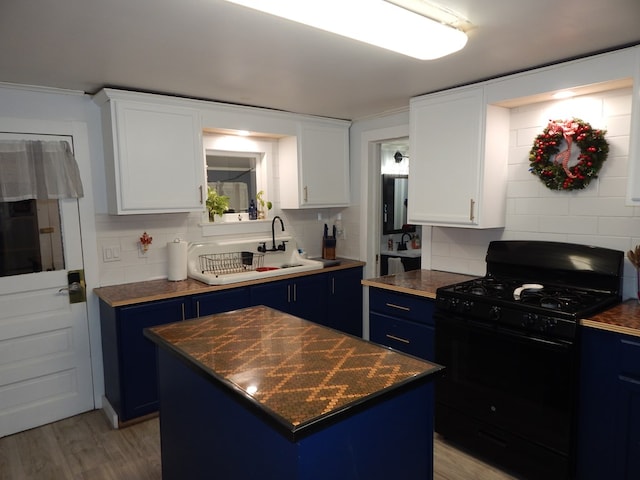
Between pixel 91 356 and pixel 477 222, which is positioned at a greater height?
pixel 477 222

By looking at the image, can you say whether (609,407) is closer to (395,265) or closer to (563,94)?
(563,94)

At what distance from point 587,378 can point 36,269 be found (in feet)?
11.1

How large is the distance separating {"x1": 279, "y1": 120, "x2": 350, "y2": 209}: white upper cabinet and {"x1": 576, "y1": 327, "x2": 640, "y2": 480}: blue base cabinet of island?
2.46 m

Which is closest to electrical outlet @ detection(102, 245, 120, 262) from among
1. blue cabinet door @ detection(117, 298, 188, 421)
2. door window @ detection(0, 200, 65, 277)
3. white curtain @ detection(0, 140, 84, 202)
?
door window @ detection(0, 200, 65, 277)

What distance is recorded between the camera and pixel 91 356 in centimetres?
317

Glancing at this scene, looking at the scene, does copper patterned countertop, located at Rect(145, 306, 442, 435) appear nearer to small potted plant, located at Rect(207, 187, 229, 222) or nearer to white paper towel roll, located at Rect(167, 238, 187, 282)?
white paper towel roll, located at Rect(167, 238, 187, 282)

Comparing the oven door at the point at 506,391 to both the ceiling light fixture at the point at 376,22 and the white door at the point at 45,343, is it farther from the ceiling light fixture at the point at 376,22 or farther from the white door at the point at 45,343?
the white door at the point at 45,343

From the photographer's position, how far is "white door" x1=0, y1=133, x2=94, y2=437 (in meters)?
2.87

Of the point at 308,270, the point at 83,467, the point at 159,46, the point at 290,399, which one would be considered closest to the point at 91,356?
the point at 83,467

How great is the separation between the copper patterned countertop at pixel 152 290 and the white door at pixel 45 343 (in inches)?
10.6

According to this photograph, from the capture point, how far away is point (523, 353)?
2281 millimetres

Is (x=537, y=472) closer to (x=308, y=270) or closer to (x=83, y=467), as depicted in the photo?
(x=308, y=270)

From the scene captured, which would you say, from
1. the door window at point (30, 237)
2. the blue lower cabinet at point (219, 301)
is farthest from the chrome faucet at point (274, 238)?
the door window at point (30, 237)

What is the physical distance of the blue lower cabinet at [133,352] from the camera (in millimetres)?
2834
